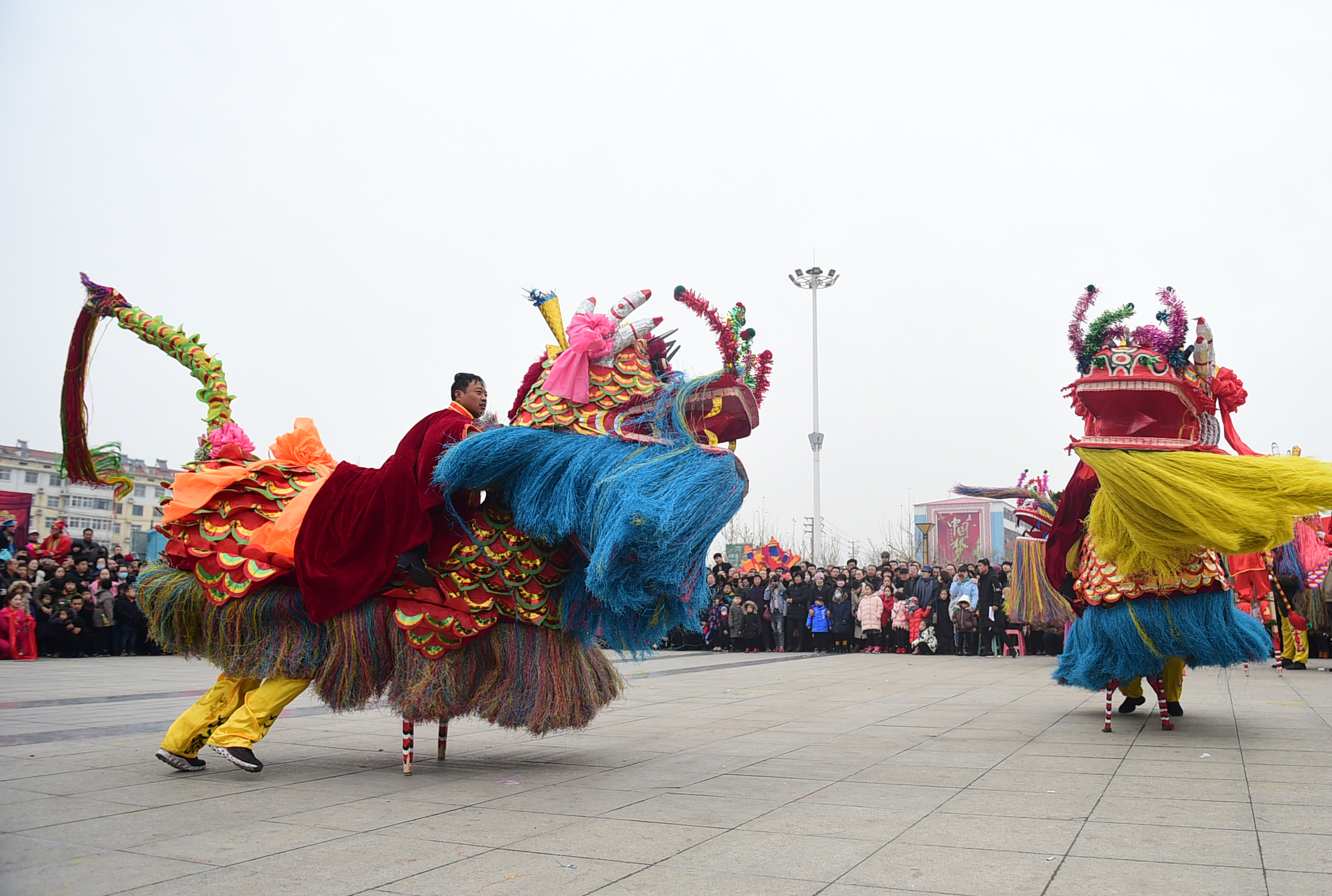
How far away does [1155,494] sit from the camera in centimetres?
577

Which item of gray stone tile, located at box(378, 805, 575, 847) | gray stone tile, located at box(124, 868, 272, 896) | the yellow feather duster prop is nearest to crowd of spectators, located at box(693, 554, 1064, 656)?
the yellow feather duster prop

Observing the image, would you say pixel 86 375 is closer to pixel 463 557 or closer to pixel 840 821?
pixel 463 557

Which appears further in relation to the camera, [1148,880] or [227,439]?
[227,439]

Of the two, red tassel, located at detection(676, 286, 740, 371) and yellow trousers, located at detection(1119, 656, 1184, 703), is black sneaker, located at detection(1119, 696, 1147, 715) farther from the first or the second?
red tassel, located at detection(676, 286, 740, 371)

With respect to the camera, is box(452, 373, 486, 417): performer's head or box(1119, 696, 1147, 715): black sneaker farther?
box(1119, 696, 1147, 715): black sneaker

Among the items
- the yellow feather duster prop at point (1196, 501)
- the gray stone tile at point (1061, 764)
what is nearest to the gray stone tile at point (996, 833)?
the gray stone tile at point (1061, 764)

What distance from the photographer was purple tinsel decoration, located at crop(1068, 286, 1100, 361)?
6.54 metres

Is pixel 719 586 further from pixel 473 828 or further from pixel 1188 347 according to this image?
pixel 473 828

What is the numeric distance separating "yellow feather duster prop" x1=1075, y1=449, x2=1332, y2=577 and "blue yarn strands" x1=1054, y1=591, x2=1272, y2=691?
26 centimetres

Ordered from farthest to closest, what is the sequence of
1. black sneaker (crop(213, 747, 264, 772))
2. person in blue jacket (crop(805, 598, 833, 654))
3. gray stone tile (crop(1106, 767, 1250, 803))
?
person in blue jacket (crop(805, 598, 833, 654)) < black sneaker (crop(213, 747, 264, 772)) < gray stone tile (crop(1106, 767, 1250, 803))

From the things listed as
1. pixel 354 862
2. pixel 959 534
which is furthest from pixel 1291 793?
pixel 959 534

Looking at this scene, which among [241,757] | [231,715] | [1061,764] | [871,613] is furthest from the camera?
[871,613]

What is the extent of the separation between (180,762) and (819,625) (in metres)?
13.3

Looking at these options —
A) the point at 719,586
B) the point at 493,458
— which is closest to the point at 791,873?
the point at 493,458
